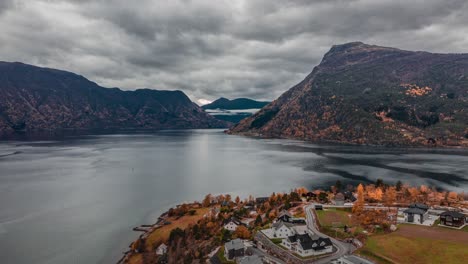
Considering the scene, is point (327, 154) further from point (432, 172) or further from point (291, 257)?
point (291, 257)

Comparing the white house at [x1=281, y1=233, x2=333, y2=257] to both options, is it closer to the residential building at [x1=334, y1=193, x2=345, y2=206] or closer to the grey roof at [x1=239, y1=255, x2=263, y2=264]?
the grey roof at [x1=239, y1=255, x2=263, y2=264]

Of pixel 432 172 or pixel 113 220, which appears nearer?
pixel 113 220

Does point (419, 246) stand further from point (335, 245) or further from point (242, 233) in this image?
point (242, 233)

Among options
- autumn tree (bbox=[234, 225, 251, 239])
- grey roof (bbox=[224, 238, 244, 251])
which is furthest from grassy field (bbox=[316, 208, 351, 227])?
grey roof (bbox=[224, 238, 244, 251])

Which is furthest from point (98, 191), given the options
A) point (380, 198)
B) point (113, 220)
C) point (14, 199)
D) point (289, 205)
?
point (380, 198)

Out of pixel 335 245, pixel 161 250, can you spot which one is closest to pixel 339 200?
A: pixel 335 245
